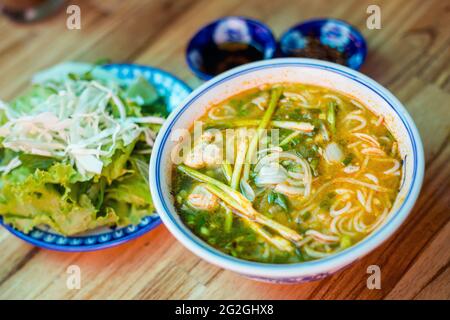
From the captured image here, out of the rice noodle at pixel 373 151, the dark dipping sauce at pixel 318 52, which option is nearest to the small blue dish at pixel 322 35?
the dark dipping sauce at pixel 318 52

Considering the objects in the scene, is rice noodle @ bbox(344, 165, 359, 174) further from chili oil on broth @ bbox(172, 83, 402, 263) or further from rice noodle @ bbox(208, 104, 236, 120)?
rice noodle @ bbox(208, 104, 236, 120)

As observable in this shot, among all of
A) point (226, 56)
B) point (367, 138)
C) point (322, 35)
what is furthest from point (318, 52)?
point (367, 138)

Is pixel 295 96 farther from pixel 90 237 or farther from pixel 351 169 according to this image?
pixel 90 237

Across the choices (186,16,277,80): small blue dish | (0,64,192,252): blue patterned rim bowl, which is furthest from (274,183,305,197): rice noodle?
(186,16,277,80): small blue dish

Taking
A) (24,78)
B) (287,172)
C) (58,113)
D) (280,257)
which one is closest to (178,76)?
(58,113)

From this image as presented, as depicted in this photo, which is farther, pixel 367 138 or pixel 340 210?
pixel 367 138

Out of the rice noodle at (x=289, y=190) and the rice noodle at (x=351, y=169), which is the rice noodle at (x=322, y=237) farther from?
the rice noodle at (x=351, y=169)
